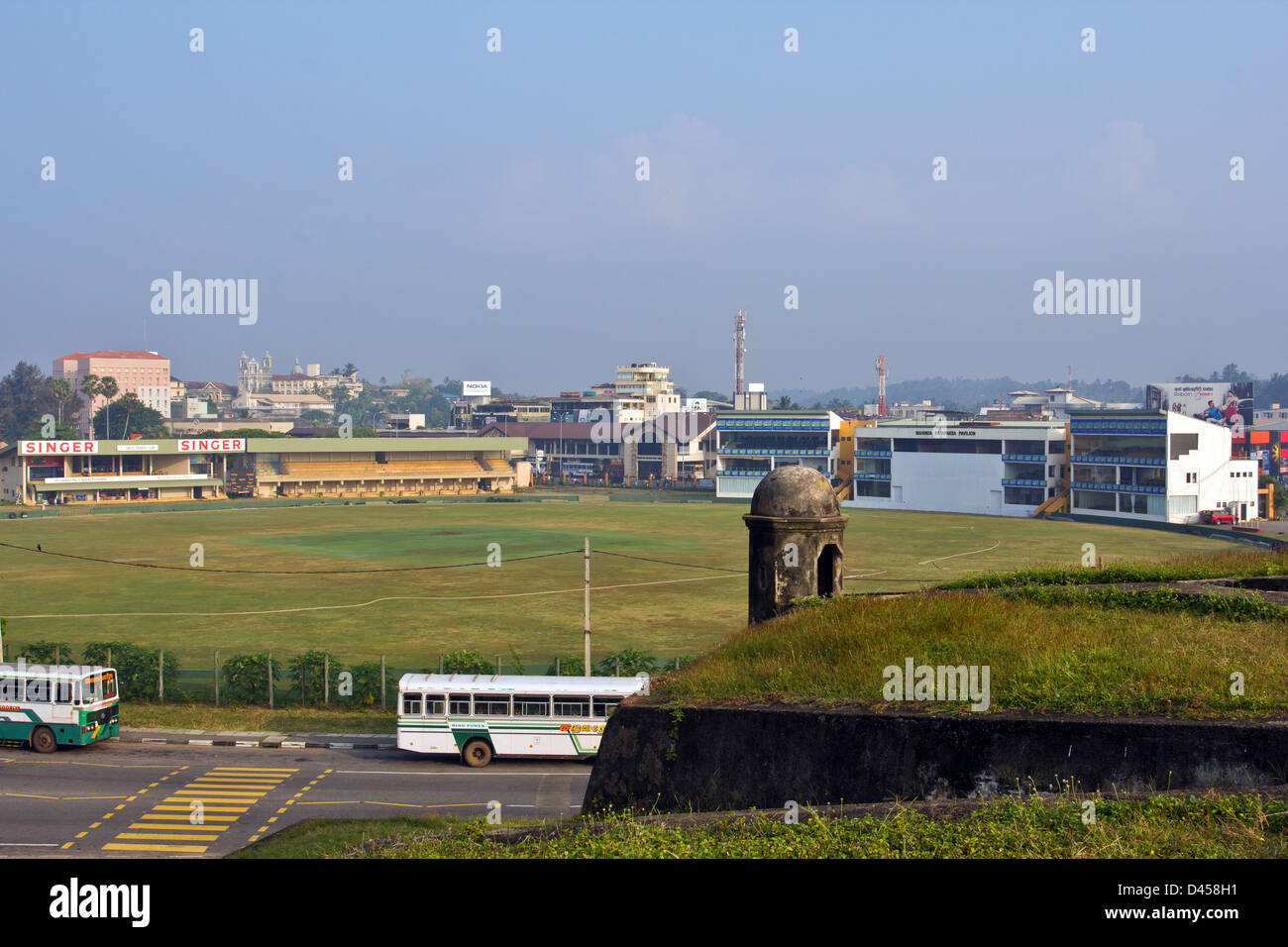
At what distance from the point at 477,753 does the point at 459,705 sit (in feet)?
4.15

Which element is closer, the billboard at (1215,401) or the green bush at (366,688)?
the green bush at (366,688)

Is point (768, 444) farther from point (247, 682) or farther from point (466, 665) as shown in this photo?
point (247, 682)

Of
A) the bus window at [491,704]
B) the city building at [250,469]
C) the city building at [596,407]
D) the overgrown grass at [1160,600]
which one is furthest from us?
the city building at [596,407]

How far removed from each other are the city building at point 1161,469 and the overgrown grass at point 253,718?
7391 centimetres

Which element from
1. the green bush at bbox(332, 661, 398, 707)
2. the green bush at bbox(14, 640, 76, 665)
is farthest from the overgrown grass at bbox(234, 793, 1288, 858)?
the green bush at bbox(14, 640, 76, 665)

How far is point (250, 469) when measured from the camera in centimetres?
12062

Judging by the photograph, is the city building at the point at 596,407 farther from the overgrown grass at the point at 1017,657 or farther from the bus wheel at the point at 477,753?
the overgrown grass at the point at 1017,657

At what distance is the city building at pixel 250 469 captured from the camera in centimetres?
10694

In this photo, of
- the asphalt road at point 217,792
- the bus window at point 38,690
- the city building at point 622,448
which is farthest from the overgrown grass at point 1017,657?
the city building at point 622,448

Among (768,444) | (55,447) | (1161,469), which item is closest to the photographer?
(1161,469)

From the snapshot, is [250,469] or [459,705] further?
[250,469]

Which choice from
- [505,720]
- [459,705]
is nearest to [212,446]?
[459,705]
